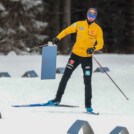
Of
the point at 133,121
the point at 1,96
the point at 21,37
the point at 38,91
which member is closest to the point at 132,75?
the point at 38,91

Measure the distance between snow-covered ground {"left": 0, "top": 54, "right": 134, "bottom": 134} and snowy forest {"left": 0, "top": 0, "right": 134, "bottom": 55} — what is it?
5.92 meters

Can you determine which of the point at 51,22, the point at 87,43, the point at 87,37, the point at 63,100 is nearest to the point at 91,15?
the point at 87,37

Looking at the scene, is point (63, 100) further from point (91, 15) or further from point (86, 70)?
point (91, 15)

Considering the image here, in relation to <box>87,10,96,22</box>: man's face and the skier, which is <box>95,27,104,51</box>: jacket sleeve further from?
<box>87,10,96,22</box>: man's face

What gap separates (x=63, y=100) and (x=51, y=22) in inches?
770

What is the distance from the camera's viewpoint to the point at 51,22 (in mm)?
27750

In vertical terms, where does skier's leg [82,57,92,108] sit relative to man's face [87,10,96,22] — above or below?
below

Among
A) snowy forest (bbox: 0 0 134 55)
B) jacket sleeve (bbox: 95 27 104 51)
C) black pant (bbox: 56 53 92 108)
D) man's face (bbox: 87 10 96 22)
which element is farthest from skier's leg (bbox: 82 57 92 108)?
snowy forest (bbox: 0 0 134 55)

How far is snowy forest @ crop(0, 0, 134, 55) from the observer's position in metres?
23.0

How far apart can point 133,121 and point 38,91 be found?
3.69 metres

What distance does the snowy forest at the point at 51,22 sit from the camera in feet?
75.6

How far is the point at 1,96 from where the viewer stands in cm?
852

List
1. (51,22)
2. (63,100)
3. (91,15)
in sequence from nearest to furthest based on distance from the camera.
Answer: (91,15)
(63,100)
(51,22)

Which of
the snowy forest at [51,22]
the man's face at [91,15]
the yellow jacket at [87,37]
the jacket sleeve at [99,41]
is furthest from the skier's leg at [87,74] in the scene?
the snowy forest at [51,22]
